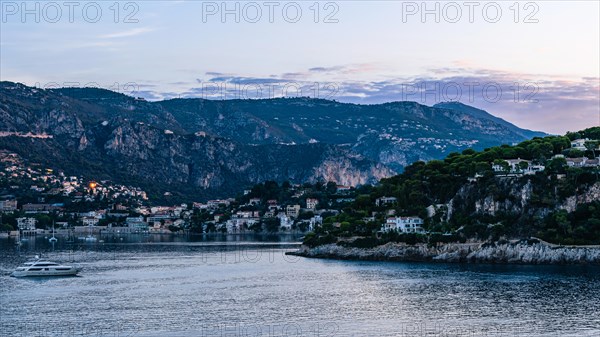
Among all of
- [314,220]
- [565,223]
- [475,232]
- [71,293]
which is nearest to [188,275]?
[71,293]

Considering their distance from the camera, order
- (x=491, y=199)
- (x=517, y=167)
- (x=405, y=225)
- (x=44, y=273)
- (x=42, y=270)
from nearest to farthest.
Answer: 1. (x=44, y=273)
2. (x=42, y=270)
3. (x=491, y=199)
4. (x=405, y=225)
5. (x=517, y=167)

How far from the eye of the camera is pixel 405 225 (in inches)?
3300

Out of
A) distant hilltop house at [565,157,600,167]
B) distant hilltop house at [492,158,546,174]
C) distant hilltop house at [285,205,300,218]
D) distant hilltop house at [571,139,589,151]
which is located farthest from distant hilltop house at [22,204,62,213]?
distant hilltop house at [565,157,600,167]

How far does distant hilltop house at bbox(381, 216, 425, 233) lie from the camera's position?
8287cm

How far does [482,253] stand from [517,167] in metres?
14.7

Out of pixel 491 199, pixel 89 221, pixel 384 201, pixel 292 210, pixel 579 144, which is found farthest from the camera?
pixel 89 221

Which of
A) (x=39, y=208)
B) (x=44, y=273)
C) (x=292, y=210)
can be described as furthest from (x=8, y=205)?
(x=44, y=273)

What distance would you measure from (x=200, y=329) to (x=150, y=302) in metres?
10.1

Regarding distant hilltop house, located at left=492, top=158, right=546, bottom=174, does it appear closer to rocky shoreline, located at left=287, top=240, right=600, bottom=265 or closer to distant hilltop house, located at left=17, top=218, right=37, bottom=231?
rocky shoreline, located at left=287, top=240, right=600, bottom=265

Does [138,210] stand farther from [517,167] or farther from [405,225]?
[517,167]

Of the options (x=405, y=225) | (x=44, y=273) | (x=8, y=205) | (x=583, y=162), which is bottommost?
(x=44, y=273)

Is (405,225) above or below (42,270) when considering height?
above

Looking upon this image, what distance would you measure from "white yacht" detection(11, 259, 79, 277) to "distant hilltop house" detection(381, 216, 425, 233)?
29.4 m

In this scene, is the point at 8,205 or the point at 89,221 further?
the point at 8,205
